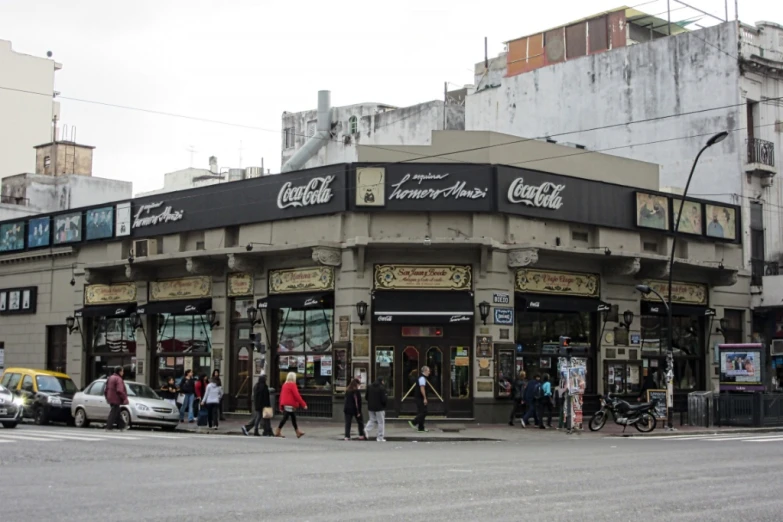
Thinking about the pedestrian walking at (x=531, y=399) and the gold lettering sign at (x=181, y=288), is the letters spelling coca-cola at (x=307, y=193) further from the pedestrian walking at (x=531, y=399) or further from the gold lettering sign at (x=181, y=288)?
the pedestrian walking at (x=531, y=399)

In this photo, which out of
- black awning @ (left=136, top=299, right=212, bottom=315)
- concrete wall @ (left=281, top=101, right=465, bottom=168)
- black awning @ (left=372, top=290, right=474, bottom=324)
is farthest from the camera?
concrete wall @ (left=281, top=101, right=465, bottom=168)

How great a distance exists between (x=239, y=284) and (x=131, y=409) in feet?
24.6

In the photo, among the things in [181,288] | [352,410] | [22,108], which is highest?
[22,108]

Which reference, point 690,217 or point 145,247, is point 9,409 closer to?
point 145,247

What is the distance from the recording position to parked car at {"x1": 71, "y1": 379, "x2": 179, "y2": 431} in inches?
1093

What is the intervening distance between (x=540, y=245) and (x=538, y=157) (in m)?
3.84

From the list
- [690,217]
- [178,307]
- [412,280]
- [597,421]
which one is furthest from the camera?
[690,217]

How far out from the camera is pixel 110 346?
Answer: 128ft

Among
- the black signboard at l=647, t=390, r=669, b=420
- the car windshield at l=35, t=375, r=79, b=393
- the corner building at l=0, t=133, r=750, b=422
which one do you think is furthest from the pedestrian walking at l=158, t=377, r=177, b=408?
the black signboard at l=647, t=390, r=669, b=420

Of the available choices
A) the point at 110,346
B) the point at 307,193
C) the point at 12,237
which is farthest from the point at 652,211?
the point at 12,237

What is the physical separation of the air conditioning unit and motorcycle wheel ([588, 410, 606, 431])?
1738 cm

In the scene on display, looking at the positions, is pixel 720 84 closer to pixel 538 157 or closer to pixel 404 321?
pixel 538 157

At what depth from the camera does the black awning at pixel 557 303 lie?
102 ft

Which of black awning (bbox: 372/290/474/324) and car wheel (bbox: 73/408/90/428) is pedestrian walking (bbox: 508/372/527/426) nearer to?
black awning (bbox: 372/290/474/324)
